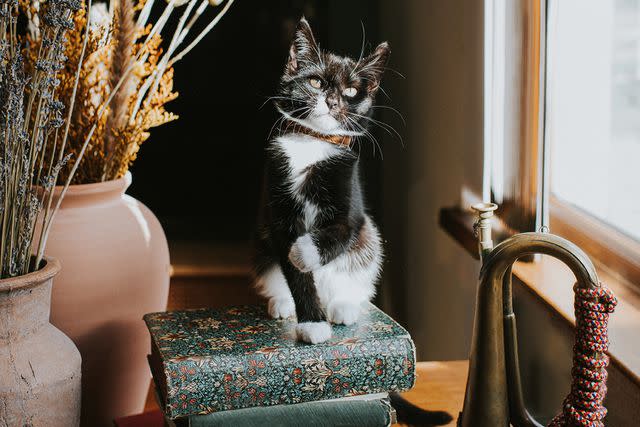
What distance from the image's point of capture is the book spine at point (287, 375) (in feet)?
2.47

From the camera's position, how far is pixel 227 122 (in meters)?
1.60

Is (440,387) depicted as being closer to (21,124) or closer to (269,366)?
(269,366)

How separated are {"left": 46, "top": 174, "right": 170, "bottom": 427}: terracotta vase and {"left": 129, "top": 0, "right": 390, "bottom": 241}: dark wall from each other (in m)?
0.54

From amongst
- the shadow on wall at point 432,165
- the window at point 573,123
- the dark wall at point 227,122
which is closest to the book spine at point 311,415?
the window at point 573,123

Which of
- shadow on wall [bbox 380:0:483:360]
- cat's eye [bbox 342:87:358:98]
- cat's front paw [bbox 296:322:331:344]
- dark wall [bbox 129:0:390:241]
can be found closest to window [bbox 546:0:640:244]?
shadow on wall [bbox 380:0:483:360]

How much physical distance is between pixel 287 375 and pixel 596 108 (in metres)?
0.54

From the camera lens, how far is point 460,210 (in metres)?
1.30

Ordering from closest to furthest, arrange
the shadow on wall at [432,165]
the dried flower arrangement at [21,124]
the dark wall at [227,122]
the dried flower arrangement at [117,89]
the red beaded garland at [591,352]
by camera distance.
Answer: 1. the red beaded garland at [591,352]
2. the dried flower arrangement at [21,124]
3. the dried flower arrangement at [117,89]
4. the shadow on wall at [432,165]
5. the dark wall at [227,122]

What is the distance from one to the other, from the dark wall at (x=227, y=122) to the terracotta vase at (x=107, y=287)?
0.54 metres

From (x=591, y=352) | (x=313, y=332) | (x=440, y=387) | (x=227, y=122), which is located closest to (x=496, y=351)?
(x=591, y=352)

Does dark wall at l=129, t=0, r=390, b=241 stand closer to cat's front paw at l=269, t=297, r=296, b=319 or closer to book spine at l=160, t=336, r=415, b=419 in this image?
cat's front paw at l=269, t=297, r=296, b=319

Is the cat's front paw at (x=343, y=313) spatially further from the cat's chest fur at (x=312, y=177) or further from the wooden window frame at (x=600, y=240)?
the wooden window frame at (x=600, y=240)

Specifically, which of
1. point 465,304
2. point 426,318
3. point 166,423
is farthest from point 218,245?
point 166,423

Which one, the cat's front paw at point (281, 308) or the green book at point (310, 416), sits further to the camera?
the cat's front paw at point (281, 308)
